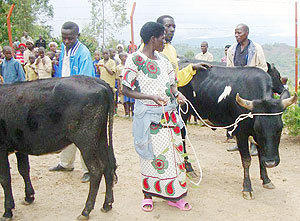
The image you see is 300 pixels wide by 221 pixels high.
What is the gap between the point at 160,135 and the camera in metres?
3.94

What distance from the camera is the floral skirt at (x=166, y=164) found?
394 cm

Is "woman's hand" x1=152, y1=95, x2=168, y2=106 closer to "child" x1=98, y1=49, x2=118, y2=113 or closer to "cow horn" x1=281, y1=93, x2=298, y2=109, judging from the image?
"cow horn" x1=281, y1=93, x2=298, y2=109

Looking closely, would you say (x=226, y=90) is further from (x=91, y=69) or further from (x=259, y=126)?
(x=91, y=69)

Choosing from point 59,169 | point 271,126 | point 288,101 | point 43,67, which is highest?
point 288,101

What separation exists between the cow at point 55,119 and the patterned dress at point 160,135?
0.40 m

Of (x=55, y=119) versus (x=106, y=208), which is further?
(x=106, y=208)

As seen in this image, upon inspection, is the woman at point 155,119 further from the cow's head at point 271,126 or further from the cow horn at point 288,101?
the cow horn at point 288,101

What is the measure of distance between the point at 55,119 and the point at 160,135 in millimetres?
1159

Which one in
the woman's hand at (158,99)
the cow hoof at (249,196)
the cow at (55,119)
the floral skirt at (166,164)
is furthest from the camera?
the cow hoof at (249,196)

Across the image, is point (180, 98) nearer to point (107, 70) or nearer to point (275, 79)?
point (275, 79)

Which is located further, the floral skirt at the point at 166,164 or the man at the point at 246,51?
the man at the point at 246,51

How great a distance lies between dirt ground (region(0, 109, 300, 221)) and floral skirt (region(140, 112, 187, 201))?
0.96ft

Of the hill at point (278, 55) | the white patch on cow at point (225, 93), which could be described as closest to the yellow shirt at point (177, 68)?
the white patch on cow at point (225, 93)

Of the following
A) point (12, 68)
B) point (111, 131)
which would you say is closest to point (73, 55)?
point (111, 131)
